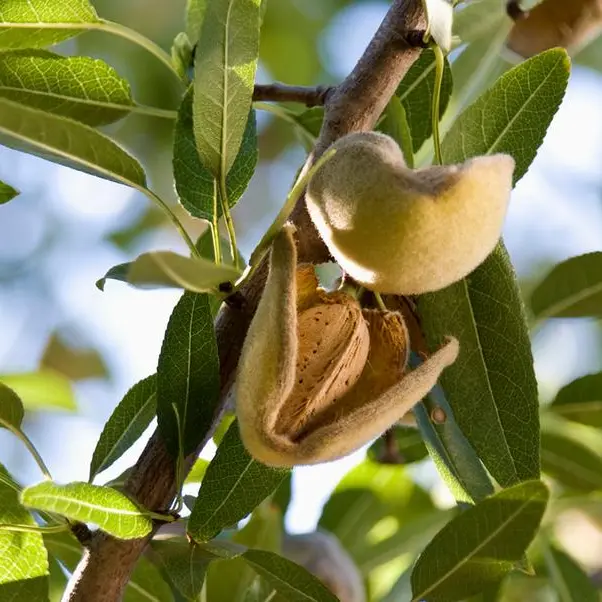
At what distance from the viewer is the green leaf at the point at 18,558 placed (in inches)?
32.3

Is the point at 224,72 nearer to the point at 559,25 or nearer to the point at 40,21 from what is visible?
the point at 40,21

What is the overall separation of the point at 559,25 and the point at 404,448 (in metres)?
0.55

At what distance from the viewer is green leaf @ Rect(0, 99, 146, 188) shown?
0.63 metres

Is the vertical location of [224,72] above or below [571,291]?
above

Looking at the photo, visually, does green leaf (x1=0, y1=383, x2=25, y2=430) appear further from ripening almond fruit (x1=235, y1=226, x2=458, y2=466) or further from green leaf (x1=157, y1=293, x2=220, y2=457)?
ripening almond fruit (x1=235, y1=226, x2=458, y2=466)

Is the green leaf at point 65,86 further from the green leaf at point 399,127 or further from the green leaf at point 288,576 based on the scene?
the green leaf at point 288,576

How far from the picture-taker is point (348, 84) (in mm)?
788

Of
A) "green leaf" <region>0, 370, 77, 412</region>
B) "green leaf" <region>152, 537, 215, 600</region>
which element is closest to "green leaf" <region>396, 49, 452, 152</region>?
"green leaf" <region>152, 537, 215, 600</region>

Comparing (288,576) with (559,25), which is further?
(559,25)

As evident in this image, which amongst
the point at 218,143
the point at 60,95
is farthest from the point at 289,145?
the point at 218,143

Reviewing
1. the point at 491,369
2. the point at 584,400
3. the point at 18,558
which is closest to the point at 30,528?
the point at 18,558

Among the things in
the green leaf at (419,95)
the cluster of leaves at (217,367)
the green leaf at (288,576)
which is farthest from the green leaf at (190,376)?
the green leaf at (419,95)

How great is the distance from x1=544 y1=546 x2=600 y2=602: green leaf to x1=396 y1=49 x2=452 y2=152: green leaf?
60 cm

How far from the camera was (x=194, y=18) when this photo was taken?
1037 millimetres
